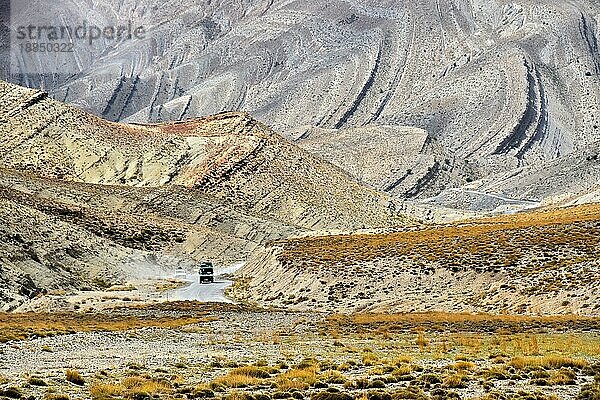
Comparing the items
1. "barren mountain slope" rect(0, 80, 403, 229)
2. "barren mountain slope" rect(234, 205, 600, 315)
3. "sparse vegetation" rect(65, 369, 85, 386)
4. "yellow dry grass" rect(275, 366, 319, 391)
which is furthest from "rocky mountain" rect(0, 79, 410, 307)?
"yellow dry grass" rect(275, 366, 319, 391)

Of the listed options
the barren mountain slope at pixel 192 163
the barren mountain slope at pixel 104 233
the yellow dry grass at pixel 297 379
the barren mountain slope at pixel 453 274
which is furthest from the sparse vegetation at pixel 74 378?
the barren mountain slope at pixel 192 163

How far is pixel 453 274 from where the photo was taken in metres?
42.2

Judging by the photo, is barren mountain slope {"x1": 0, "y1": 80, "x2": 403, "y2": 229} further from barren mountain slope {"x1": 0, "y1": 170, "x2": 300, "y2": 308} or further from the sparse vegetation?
the sparse vegetation

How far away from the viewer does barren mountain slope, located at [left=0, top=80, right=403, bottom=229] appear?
312ft

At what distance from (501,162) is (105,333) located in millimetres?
159498

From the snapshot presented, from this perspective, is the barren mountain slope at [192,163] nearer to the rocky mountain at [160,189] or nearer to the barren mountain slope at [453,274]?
the rocky mountain at [160,189]

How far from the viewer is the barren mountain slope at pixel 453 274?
37303 millimetres

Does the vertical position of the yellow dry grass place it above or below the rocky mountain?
below

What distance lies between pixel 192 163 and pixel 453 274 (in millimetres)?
61943

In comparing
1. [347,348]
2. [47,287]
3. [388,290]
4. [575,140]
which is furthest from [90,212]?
[575,140]

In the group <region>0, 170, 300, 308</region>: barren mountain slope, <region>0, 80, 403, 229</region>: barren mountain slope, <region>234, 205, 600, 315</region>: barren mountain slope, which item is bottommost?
<region>234, 205, 600, 315</region>: barren mountain slope

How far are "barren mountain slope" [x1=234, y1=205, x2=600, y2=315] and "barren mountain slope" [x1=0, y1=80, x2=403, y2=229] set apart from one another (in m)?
42.4

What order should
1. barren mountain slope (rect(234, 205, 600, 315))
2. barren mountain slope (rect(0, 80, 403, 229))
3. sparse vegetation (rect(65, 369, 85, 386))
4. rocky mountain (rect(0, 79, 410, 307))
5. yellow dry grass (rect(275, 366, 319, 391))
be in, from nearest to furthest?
yellow dry grass (rect(275, 366, 319, 391)) → sparse vegetation (rect(65, 369, 85, 386)) → barren mountain slope (rect(234, 205, 600, 315)) → rocky mountain (rect(0, 79, 410, 307)) → barren mountain slope (rect(0, 80, 403, 229))

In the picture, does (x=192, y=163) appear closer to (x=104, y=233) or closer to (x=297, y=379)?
(x=104, y=233)
